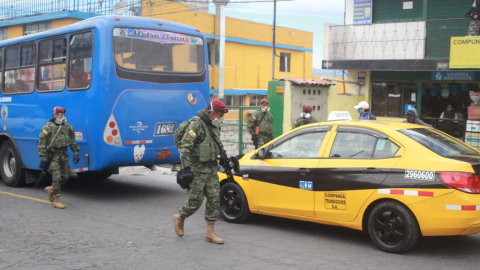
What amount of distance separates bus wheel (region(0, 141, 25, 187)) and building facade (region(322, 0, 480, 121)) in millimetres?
9659

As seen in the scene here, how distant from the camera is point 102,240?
6824mm

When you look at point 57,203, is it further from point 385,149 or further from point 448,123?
point 448,123

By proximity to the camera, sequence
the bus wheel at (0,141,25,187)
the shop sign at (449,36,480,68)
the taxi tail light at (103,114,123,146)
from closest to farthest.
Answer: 1. the taxi tail light at (103,114,123,146)
2. the bus wheel at (0,141,25,187)
3. the shop sign at (449,36,480,68)

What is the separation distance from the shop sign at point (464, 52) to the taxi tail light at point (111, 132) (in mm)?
8990

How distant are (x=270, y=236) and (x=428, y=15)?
10972 millimetres

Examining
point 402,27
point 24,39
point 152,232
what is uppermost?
point 402,27

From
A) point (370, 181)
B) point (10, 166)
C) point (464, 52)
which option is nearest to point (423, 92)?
point (464, 52)

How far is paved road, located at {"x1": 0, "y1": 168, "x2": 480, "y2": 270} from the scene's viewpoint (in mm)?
5801

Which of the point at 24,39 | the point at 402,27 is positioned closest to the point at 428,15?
the point at 402,27

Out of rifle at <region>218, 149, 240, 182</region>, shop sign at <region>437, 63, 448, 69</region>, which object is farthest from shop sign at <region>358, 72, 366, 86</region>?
rifle at <region>218, 149, 240, 182</region>

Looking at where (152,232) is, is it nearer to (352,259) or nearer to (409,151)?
(352,259)

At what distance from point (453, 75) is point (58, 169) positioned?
11.0 m

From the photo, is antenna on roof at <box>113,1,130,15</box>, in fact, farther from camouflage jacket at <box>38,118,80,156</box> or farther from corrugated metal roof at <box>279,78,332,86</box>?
camouflage jacket at <box>38,118,80,156</box>

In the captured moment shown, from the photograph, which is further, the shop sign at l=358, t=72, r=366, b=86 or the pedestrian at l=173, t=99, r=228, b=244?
the shop sign at l=358, t=72, r=366, b=86
